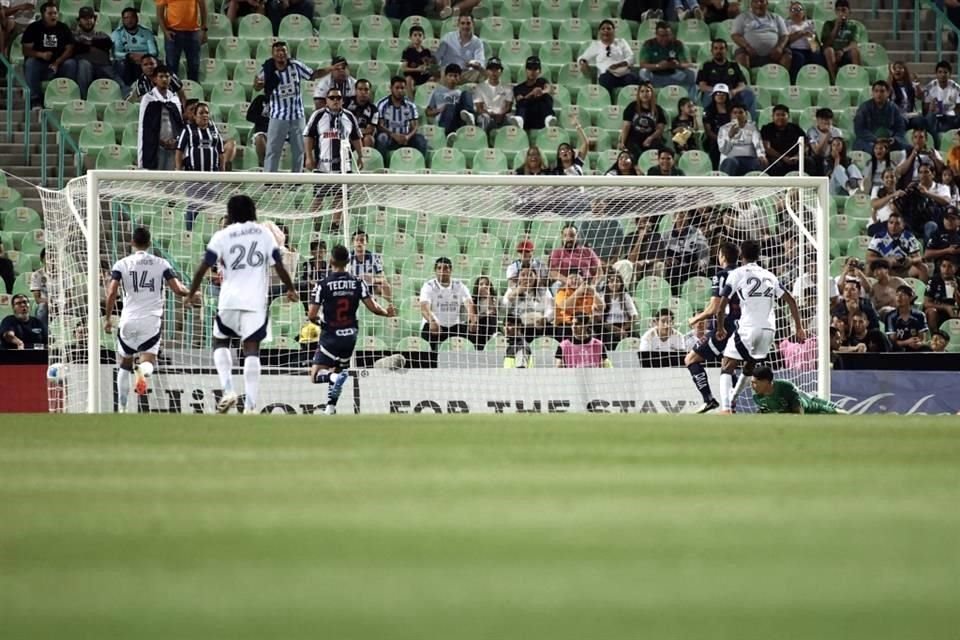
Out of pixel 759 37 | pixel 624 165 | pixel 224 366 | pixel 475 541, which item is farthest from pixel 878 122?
pixel 475 541

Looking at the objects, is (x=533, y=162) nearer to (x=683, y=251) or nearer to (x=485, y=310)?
(x=683, y=251)

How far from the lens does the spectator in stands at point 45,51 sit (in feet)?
60.6

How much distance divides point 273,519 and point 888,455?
3.51 metres

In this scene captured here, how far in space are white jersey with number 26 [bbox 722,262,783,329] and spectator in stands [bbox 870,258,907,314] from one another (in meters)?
2.57

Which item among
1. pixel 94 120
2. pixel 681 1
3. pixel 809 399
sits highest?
pixel 681 1

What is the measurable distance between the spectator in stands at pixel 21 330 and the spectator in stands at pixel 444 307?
3.72 m

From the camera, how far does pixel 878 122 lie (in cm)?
1947

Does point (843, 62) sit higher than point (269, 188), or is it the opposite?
point (843, 62)

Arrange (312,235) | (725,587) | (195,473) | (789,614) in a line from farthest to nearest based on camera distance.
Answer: (312,235) < (195,473) < (725,587) < (789,614)

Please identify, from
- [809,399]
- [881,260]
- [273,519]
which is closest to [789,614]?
[273,519]

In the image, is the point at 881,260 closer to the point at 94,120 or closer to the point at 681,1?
the point at 681,1

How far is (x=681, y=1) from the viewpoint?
20.7m

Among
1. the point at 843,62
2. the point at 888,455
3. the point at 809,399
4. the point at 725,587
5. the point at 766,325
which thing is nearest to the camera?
the point at 725,587

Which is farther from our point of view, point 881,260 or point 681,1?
point 681,1
